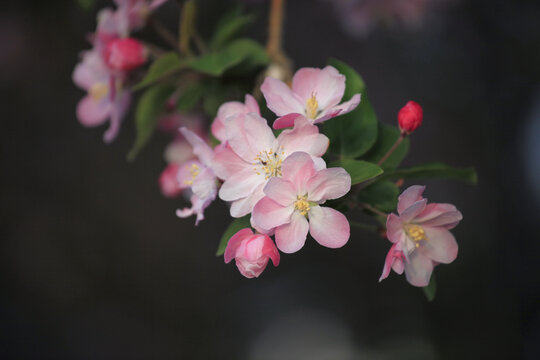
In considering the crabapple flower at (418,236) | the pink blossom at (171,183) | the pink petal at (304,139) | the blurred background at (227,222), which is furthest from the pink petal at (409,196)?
the blurred background at (227,222)

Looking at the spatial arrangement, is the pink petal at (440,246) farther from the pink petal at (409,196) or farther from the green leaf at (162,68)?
the green leaf at (162,68)

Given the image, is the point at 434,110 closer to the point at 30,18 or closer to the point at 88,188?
the point at 88,188

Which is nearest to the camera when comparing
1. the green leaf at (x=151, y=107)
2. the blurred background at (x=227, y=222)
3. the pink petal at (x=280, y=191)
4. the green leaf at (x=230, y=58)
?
the pink petal at (x=280, y=191)

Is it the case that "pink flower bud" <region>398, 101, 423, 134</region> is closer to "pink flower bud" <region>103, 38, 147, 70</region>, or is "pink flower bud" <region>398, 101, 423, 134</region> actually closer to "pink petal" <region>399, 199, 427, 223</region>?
"pink petal" <region>399, 199, 427, 223</region>

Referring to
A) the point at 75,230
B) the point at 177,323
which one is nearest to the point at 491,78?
the point at 177,323

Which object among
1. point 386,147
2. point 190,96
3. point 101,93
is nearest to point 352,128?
point 386,147

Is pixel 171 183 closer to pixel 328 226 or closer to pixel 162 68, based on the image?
pixel 162 68
